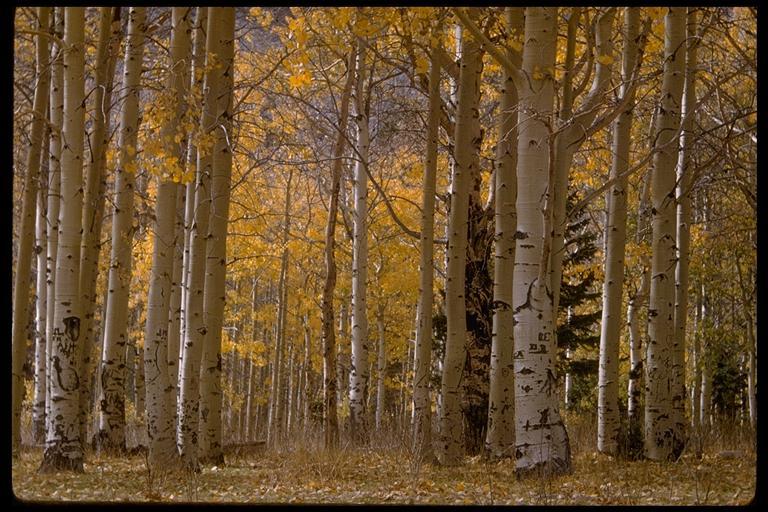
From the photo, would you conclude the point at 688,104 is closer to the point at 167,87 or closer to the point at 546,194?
the point at 546,194

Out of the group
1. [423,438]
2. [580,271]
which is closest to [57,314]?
[423,438]

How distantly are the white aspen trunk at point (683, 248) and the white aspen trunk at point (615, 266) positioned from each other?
1.93 ft

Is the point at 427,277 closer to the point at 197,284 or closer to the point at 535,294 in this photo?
the point at 197,284

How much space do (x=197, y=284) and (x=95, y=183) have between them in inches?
96.6

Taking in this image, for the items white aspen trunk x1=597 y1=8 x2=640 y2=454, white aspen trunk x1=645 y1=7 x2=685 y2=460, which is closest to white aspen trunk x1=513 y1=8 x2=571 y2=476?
white aspen trunk x1=645 y1=7 x2=685 y2=460

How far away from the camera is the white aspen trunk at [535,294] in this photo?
5.94m

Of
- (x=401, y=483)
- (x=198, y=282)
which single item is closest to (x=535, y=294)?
(x=401, y=483)

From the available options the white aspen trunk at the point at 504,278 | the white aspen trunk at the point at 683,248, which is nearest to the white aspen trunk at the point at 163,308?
the white aspen trunk at the point at 504,278

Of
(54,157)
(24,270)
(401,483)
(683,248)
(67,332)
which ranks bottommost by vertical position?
(401,483)

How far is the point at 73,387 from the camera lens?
22.5 feet

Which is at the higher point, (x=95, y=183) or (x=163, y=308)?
(x=95, y=183)

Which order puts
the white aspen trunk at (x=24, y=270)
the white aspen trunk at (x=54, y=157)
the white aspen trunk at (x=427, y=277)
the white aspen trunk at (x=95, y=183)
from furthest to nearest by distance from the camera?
the white aspen trunk at (x=95, y=183) → the white aspen trunk at (x=427, y=277) → the white aspen trunk at (x=24, y=270) → the white aspen trunk at (x=54, y=157)

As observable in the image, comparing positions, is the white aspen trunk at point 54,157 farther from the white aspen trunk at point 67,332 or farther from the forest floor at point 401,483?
the forest floor at point 401,483

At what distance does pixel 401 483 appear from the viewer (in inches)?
256
